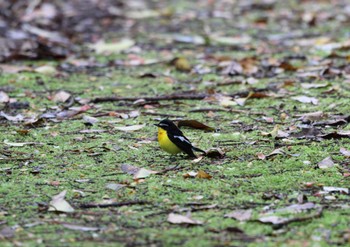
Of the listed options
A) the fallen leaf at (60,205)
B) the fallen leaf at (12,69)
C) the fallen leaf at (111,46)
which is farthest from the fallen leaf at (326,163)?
the fallen leaf at (111,46)

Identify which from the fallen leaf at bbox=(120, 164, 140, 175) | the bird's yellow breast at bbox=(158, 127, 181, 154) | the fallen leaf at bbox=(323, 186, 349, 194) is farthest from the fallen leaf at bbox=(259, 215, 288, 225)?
the bird's yellow breast at bbox=(158, 127, 181, 154)

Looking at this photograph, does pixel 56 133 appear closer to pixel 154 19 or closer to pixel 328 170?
pixel 328 170

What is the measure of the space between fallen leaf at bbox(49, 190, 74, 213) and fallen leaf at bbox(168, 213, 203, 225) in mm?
479

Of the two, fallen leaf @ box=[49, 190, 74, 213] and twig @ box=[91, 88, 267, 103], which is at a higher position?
fallen leaf @ box=[49, 190, 74, 213]

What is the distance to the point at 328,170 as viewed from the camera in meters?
4.00

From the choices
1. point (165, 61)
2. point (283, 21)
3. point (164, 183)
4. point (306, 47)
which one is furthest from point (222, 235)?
point (283, 21)

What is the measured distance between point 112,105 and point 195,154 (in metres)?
1.61

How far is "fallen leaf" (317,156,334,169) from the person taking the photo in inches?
160

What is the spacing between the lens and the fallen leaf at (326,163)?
4.06m

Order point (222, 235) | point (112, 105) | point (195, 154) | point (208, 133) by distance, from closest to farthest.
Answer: point (222, 235) → point (195, 154) → point (208, 133) → point (112, 105)

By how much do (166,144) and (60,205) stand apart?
1.02 metres

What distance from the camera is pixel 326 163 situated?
161 inches

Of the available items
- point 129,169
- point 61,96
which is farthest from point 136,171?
point 61,96

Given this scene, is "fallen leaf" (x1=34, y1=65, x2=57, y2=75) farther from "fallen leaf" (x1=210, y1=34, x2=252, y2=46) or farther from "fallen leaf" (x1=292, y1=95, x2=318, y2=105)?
"fallen leaf" (x1=292, y1=95, x2=318, y2=105)
